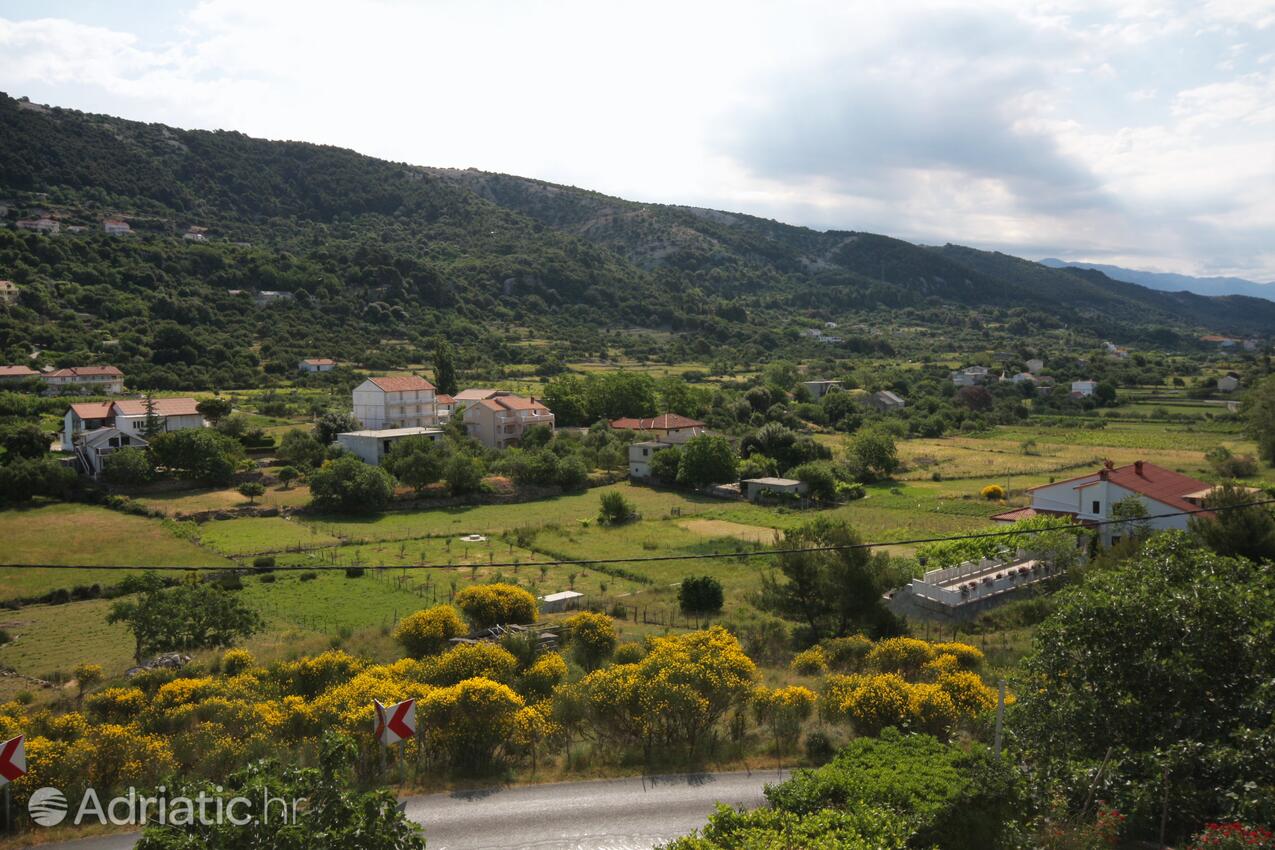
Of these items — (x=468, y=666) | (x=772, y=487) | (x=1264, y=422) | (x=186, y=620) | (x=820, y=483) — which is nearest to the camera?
(x=468, y=666)

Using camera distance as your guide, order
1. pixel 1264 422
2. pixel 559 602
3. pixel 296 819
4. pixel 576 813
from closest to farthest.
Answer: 1. pixel 296 819
2. pixel 576 813
3. pixel 559 602
4. pixel 1264 422

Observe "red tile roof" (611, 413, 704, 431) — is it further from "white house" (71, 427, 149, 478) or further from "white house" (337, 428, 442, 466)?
"white house" (71, 427, 149, 478)

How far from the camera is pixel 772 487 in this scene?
44844 mm

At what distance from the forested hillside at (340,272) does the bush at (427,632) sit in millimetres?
56093

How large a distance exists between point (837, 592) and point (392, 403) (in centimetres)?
4186

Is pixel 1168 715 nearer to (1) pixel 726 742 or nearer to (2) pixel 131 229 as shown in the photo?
(1) pixel 726 742

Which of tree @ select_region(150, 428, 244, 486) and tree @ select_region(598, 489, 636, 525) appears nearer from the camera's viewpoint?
tree @ select_region(598, 489, 636, 525)

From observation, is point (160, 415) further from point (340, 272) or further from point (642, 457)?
point (340, 272)

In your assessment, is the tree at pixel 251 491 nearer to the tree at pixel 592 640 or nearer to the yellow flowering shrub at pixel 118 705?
the tree at pixel 592 640

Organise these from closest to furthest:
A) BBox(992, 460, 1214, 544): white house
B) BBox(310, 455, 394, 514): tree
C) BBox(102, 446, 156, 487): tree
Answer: BBox(992, 460, 1214, 544): white house < BBox(310, 455, 394, 514): tree < BBox(102, 446, 156, 487): tree

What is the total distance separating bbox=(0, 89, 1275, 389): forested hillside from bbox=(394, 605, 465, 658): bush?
5609 centimetres

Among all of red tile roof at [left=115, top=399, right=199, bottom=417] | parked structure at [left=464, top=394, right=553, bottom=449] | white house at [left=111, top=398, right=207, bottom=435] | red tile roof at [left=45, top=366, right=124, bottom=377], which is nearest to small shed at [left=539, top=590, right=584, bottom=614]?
white house at [left=111, top=398, right=207, bottom=435]

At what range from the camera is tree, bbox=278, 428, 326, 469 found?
45812 millimetres

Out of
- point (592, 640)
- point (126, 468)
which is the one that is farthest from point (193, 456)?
point (592, 640)
